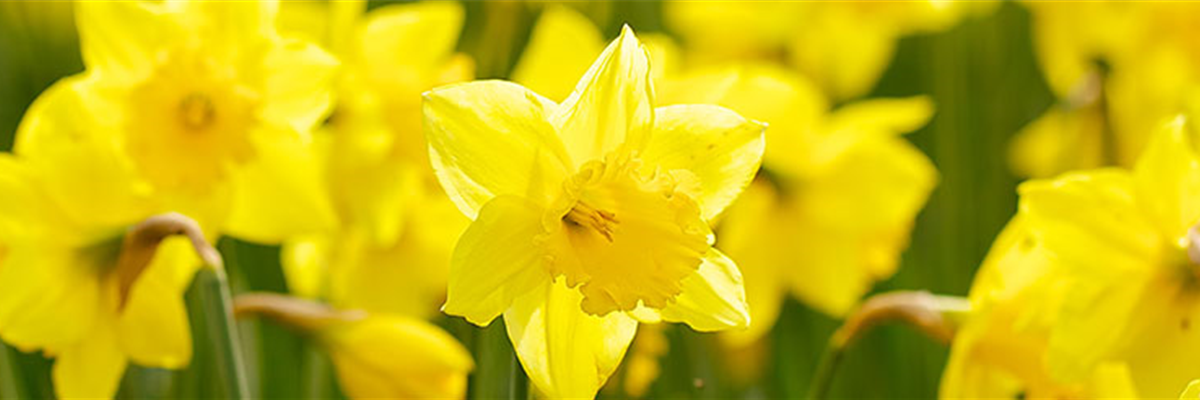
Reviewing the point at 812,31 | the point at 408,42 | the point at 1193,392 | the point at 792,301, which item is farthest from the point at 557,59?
the point at 812,31

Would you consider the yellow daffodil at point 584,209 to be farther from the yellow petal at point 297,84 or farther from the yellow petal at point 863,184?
the yellow petal at point 863,184

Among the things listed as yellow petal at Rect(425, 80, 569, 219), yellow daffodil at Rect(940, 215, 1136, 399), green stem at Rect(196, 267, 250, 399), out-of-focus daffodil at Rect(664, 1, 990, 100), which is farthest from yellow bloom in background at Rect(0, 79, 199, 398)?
out-of-focus daffodil at Rect(664, 1, 990, 100)

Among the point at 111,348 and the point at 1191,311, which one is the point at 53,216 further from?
the point at 1191,311

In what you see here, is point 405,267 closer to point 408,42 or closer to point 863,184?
point 408,42

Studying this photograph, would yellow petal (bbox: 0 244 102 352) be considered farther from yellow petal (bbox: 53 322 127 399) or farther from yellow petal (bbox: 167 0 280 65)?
yellow petal (bbox: 167 0 280 65)

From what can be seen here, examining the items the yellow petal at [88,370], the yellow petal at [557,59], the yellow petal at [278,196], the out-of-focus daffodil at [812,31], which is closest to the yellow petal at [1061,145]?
the out-of-focus daffodil at [812,31]
